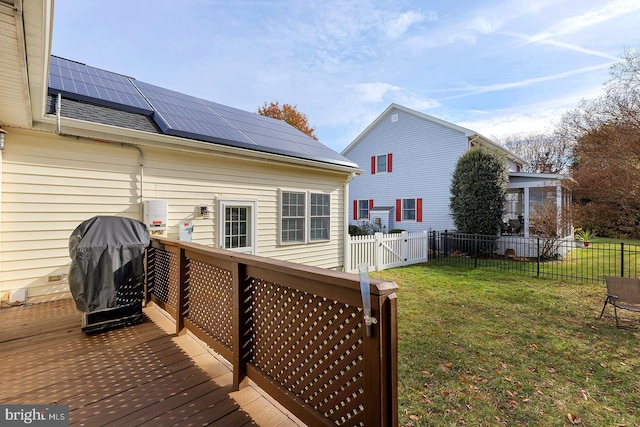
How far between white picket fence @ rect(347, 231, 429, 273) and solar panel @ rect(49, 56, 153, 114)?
660 centimetres

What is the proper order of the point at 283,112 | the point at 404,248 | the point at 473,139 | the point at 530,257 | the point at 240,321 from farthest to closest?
the point at 283,112 < the point at 473,139 < the point at 530,257 < the point at 404,248 < the point at 240,321

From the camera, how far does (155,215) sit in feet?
16.4

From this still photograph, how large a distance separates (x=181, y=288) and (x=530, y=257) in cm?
1292

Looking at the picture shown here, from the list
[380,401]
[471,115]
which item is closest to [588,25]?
[380,401]

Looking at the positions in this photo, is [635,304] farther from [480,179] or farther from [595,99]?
[595,99]

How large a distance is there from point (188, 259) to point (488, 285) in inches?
286

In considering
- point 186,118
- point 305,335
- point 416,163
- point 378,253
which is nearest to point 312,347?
point 305,335

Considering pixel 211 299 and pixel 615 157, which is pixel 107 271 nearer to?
pixel 211 299

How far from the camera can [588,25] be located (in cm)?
706

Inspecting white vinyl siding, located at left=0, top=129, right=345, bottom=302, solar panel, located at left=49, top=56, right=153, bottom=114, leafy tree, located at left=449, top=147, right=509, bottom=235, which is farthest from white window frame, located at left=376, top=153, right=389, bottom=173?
solar panel, located at left=49, top=56, right=153, bottom=114

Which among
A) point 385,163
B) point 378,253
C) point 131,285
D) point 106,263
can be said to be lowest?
point 378,253

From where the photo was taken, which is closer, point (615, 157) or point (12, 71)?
point (12, 71)

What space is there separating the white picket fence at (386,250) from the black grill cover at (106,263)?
603 centimetres

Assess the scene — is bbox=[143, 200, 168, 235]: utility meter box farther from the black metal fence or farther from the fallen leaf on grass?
the black metal fence
